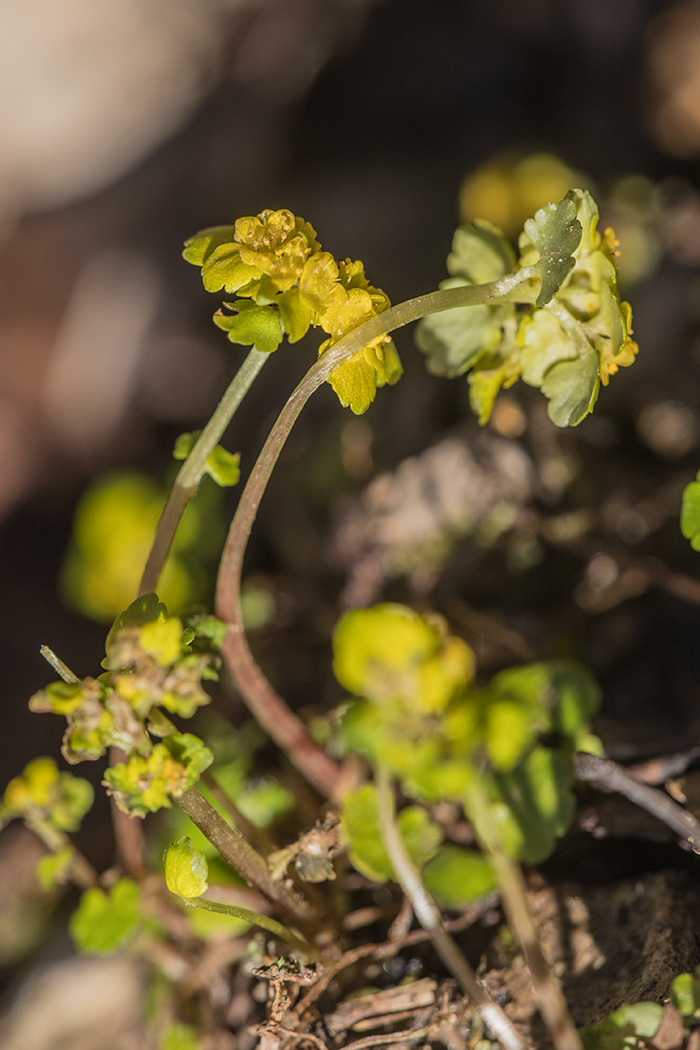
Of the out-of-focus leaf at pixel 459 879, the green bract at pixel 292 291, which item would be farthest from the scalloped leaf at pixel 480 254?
the out-of-focus leaf at pixel 459 879

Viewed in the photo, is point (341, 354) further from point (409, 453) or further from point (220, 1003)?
point (220, 1003)

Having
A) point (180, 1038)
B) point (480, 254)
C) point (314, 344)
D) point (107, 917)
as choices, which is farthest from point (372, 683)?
point (314, 344)

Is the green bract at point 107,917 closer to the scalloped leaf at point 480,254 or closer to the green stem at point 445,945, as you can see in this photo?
the green stem at point 445,945

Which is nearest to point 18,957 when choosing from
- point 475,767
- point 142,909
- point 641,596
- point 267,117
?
point 142,909

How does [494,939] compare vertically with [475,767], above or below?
below

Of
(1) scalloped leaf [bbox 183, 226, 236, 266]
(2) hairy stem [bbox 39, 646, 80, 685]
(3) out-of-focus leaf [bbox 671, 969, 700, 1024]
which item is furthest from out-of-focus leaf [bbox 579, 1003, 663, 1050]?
(1) scalloped leaf [bbox 183, 226, 236, 266]
